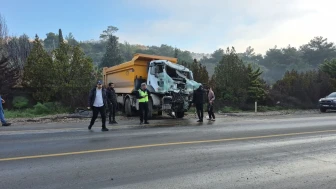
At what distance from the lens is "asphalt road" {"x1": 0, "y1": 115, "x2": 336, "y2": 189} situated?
5.00 metres

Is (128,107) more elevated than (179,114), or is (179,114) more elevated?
(128,107)

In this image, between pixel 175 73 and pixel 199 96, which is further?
pixel 175 73

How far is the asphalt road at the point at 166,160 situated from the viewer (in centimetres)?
500

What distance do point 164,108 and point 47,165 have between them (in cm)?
941

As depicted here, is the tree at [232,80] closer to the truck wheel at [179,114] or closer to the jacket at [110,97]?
the truck wheel at [179,114]

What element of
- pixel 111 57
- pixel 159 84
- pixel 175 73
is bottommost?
pixel 159 84

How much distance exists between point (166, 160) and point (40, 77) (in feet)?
58.4

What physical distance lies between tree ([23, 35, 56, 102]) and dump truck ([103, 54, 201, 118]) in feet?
22.0

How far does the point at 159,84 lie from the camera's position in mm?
15266

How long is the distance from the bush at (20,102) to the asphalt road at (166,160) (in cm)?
1221

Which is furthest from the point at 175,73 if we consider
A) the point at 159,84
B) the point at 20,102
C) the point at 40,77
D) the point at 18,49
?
the point at 18,49

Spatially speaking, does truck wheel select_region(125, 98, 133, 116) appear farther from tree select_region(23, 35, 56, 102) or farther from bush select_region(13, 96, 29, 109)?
bush select_region(13, 96, 29, 109)

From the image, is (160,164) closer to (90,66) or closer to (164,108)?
(164,108)

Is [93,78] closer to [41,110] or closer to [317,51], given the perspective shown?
[41,110]
